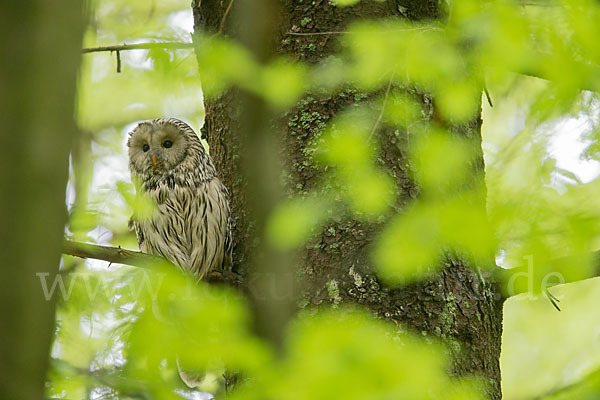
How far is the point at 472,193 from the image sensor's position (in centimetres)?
254

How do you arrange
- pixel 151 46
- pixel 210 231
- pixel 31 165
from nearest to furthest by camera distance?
pixel 31 165 → pixel 151 46 → pixel 210 231

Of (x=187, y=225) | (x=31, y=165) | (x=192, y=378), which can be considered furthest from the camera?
(x=187, y=225)

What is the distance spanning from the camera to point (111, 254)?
232 cm

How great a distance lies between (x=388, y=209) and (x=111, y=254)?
2.92ft

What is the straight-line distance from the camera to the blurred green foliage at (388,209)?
1.49 m

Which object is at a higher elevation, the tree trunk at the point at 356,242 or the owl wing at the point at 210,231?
the tree trunk at the point at 356,242

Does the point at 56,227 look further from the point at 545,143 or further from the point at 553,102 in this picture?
A: the point at 545,143

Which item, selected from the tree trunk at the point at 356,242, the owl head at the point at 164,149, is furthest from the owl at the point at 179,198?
the tree trunk at the point at 356,242

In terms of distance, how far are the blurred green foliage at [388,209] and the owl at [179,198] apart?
2.72 ft

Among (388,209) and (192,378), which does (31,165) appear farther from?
(192,378)

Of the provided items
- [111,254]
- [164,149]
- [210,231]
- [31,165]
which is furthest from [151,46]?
[31,165]

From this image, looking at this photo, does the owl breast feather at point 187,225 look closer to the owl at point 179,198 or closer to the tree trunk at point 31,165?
the owl at point 179,198

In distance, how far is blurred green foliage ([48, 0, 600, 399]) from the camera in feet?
4.88

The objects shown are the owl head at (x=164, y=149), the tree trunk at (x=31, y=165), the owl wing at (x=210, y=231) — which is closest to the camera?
the tree trunk at (x=31, y=165)
